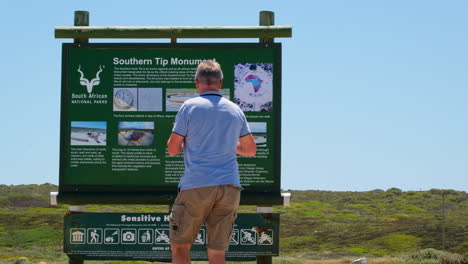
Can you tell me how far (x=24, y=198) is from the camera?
10331 centimetres

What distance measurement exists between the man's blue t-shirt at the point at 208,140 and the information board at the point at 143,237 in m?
4.42

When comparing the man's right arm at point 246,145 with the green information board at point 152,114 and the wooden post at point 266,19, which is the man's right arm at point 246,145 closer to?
the green information board at point 152,114

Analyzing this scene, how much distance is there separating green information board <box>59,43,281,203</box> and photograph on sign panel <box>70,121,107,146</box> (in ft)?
0.05

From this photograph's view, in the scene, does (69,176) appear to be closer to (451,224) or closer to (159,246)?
(159,246)

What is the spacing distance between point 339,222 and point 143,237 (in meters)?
77.5

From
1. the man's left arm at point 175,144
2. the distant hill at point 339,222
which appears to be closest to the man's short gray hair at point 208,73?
the man's left arm at point 175,144

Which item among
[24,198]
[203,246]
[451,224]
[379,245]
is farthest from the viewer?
[24,198]

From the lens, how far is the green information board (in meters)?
11.4

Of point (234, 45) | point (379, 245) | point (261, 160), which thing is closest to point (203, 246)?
point (261, 160)

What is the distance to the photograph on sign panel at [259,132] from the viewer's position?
11375 millimetres

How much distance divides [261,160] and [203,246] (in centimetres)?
159

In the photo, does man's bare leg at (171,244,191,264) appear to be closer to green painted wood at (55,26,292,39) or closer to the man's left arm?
the man's left arm

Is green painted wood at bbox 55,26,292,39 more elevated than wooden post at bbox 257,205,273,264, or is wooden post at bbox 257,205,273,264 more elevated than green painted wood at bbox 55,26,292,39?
green painted wood at bbox 55,26,292,39

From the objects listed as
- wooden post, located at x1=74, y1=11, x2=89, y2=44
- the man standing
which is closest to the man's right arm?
the man standing
